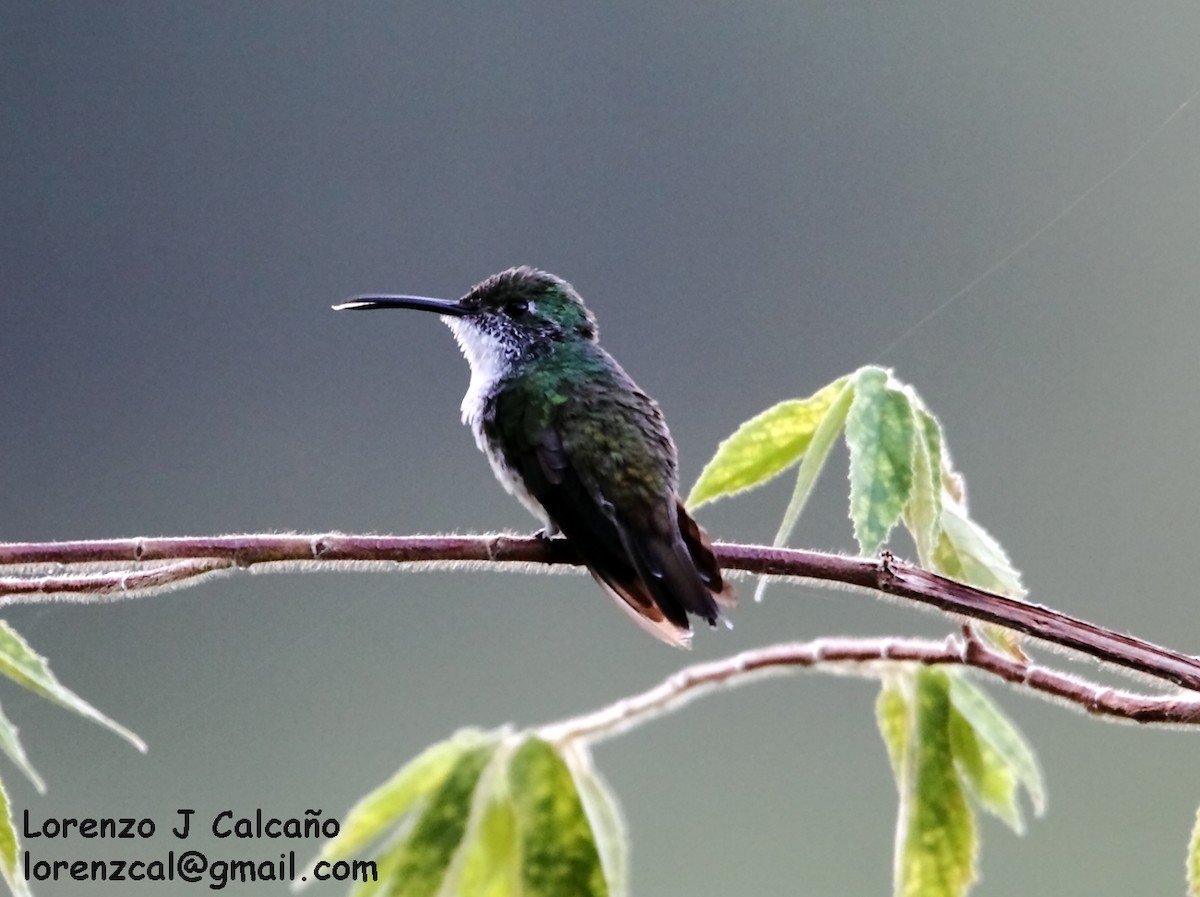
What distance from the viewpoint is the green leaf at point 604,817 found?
54cm

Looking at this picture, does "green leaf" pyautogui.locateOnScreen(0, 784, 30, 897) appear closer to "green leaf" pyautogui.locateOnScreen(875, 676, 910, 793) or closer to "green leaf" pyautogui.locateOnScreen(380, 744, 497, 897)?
"green leaf" pyautogui.locateOnScreen(380, 744, 497, 897)

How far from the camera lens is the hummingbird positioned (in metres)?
0.71

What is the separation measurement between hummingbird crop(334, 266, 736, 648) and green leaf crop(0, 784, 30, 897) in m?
0.30

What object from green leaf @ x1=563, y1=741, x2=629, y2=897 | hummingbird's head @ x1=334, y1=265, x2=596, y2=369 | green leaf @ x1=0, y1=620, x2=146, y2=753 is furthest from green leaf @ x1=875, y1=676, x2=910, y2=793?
hummingbird's head @ x1=334, y1=265, x2=596, y2=369

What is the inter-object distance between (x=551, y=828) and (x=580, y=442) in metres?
0.45

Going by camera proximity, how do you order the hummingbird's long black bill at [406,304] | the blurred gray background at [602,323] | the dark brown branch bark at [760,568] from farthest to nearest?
the blurred gray background at [602,323]
the hummingbird's long black bill at [406,304]
the dark brown branch bark at [760,568]

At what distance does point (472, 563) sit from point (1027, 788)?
29 cm

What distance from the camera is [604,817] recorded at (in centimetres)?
57

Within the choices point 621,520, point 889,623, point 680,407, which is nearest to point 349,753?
point 680,407

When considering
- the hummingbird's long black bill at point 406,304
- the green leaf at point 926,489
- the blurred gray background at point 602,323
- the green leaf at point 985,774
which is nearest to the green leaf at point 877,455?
the green leaf at point 926,489

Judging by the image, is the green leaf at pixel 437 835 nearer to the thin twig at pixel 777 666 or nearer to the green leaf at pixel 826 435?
the thin twig at pixel 777 666

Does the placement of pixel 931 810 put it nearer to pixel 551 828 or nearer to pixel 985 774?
pixel 985 774

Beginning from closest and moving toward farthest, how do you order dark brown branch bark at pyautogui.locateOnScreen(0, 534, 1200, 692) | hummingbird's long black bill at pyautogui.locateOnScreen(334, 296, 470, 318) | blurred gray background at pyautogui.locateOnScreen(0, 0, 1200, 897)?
dark brown branch bark at pyautogui.locateOnScreen(0, 534, 1200, 692) < hummingbird's long black bill at pyautogui.locateOnScreen(334, 296, 470, 318) < blurred gray background at pyautogui.locateOnScreen(0, 0, 1200, 897)

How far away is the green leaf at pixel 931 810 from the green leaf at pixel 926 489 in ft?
0.21
